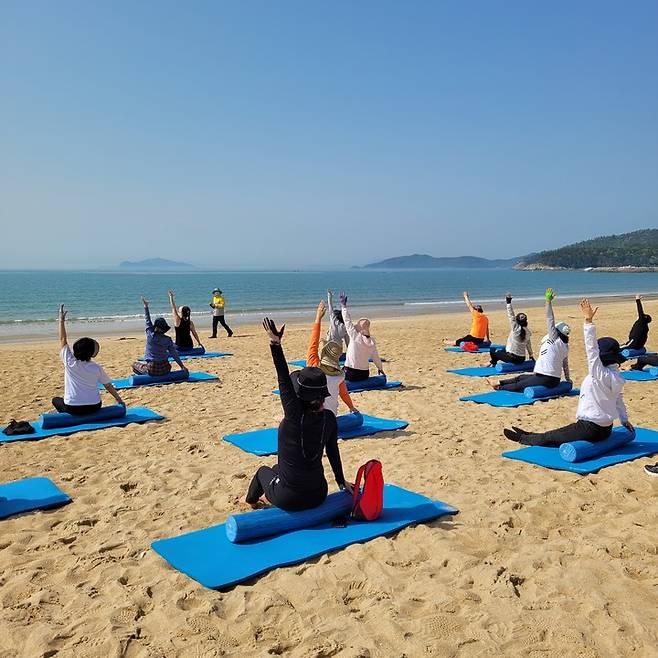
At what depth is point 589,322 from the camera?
18.5 feet

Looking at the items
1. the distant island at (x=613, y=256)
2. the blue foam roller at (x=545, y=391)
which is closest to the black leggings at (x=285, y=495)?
the blue foam roller at (x=545, y=391)

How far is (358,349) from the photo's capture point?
32.4 ft

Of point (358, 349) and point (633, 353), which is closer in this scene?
point (358, 349)

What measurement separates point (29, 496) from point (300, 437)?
267cm

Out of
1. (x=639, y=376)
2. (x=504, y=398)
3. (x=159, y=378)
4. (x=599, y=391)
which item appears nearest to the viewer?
(x=599, y=391)

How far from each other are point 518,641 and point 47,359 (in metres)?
13.4

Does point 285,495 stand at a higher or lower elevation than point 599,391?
lower

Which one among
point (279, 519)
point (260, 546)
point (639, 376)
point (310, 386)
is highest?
point (310, 386)

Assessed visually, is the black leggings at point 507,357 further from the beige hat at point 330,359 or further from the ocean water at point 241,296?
the ocean water at point 241,296

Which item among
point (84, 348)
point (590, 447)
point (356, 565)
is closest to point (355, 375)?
point (84, 348)

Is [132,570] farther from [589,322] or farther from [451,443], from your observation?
[589,322]

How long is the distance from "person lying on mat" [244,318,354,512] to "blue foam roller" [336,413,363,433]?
267 centimetres

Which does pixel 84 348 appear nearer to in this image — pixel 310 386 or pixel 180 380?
pixel 180 380

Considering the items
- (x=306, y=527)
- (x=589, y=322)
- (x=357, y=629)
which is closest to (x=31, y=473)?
(x=306, y=527)
